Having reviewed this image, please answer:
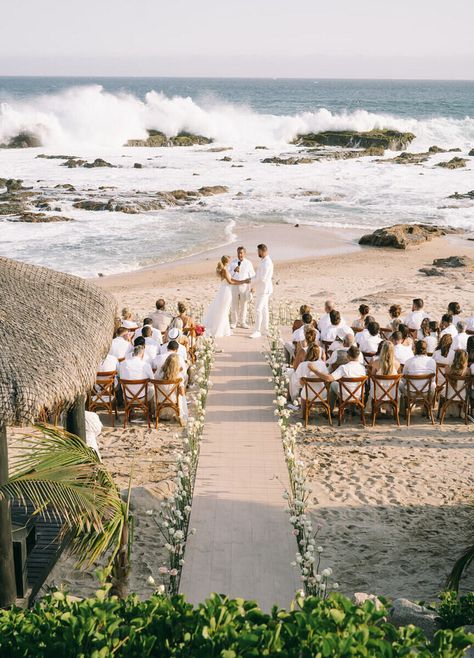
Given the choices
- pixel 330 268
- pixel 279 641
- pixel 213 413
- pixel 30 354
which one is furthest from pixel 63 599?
pixel 330 268

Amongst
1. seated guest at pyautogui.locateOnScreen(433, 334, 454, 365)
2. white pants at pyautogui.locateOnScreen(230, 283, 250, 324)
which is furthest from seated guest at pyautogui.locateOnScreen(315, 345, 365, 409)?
white pants at pyautogui.locateOnScreen(230, 283, 250, 324)

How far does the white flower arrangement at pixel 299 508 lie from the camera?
7.11 m

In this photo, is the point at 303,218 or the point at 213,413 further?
the point at 303,218

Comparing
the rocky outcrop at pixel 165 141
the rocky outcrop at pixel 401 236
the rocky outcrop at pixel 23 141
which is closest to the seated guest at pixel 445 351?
the rocky outcrop at pixel 401 236

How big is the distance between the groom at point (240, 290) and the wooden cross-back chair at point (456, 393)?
559cm

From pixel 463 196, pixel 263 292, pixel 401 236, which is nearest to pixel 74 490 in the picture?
pixel 263 292

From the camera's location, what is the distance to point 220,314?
16625 millimetres

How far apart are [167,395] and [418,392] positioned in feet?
12.8

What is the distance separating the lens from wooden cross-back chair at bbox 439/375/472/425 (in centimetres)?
1223

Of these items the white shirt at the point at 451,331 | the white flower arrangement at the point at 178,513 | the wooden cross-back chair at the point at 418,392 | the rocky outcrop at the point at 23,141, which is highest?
the rocky outcrop at the point at 23,141

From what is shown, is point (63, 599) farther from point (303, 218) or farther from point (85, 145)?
point (85, 145)

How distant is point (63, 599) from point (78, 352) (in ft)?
9.32

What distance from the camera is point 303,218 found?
37.2 metres

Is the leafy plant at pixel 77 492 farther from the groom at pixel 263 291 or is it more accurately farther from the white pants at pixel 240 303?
the white pants at pixel 240 303
